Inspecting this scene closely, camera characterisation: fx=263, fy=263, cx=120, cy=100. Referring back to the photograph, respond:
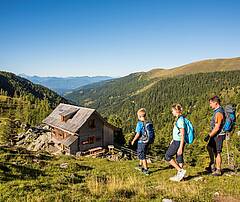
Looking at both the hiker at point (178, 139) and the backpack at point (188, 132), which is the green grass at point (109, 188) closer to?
the hiker at point (178, 139)

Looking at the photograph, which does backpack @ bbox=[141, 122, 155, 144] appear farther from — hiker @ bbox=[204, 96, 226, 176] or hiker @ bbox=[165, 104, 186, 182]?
hiker @ bbox=[204, 96, 226, 176]

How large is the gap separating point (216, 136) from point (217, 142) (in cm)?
29

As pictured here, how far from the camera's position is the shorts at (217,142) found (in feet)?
36.1

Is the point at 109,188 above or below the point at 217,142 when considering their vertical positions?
below

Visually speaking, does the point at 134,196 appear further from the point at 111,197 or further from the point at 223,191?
the point at 223,191

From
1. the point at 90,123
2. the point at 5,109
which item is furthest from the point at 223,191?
the point at 5,109

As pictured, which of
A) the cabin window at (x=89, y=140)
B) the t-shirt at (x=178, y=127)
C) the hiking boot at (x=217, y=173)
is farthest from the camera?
the cabin window at (x=89, y=140)

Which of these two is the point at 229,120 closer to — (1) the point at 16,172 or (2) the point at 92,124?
(1) the point at 16,172

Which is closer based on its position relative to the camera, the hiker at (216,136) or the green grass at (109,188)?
the green grass at (109,188)

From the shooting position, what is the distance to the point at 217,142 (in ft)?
36.3

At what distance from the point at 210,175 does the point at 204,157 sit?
45703 millimetres

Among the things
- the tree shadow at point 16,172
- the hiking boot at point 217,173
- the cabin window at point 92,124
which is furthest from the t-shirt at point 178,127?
the cabin window at point 92,124

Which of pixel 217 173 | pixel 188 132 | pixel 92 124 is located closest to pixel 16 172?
pixel 188 132

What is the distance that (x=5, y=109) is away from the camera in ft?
430
